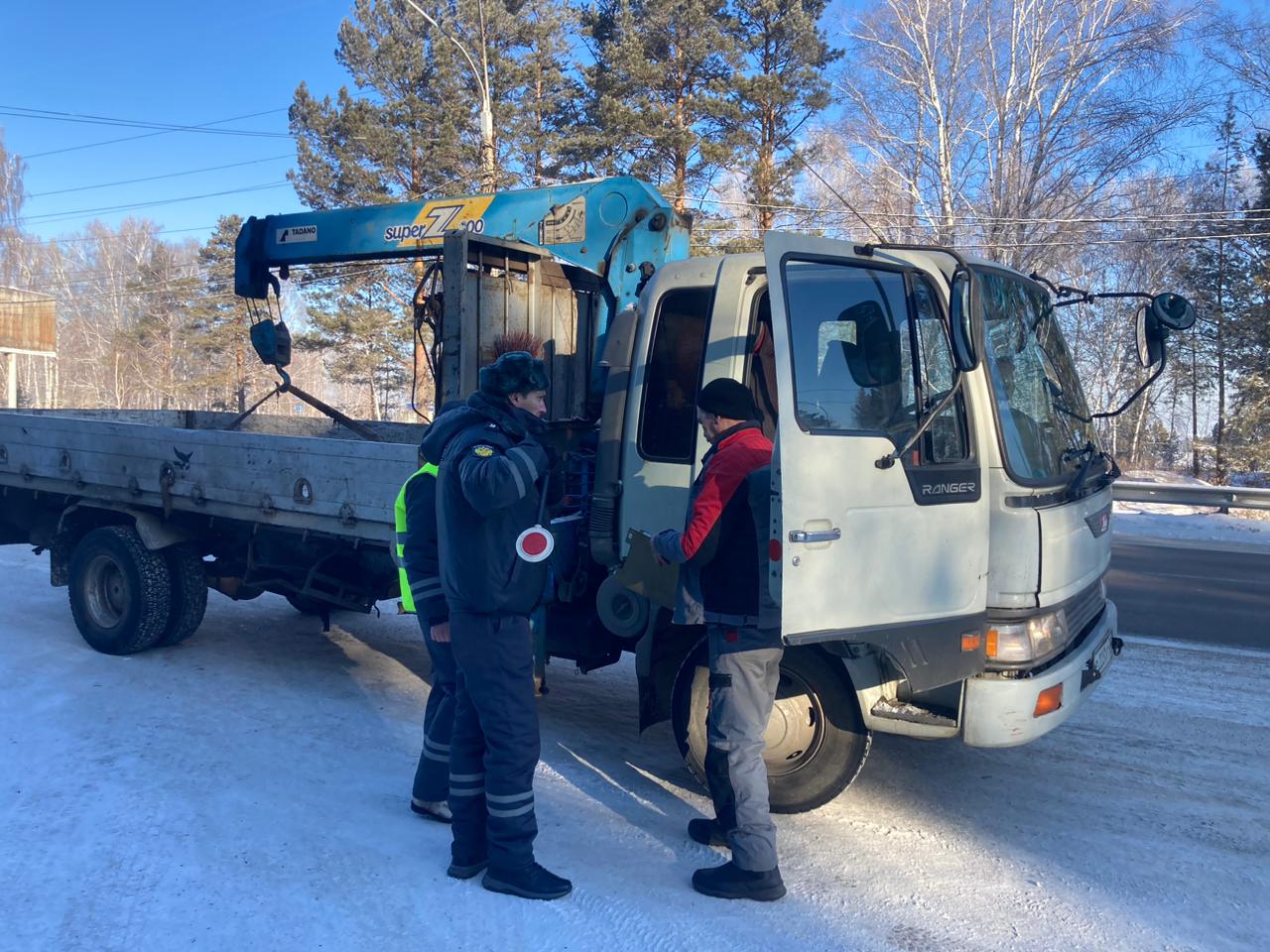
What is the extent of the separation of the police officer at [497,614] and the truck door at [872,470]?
36.8 inches

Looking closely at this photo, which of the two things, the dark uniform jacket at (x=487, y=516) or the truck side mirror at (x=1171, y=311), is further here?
the truck side mirror at (x=1171, y=311)

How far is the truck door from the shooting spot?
3.40 meters

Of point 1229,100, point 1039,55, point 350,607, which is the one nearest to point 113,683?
point 350,607

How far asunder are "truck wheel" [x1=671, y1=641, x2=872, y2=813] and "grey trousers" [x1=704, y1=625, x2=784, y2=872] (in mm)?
424

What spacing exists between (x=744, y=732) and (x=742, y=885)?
540mm

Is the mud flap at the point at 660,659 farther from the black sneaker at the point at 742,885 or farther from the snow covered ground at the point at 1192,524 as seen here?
the snow covered ground at the point at 1192,524

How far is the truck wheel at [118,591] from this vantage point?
6.38m

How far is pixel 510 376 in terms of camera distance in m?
3.53

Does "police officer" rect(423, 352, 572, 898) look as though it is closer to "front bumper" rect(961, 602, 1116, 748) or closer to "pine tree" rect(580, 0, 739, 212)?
"front bumper" rect(961, 602, 1116, 748)

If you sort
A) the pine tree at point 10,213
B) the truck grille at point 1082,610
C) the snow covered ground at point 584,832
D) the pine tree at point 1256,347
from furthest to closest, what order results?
the pine tree at point 10,213 → the pine tree at point 1256,347 → the truck grille at point 1082,610 → the snow covered ground at point 584,832

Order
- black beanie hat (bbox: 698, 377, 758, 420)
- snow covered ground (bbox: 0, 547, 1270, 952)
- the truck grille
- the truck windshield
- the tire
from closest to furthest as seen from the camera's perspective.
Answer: snow covered ground (bbox: 0, 547, 1270, 952)
black beanie hat (bbox: 698, 377, 758, 420)
the truck windshield
the truck grille
the tire

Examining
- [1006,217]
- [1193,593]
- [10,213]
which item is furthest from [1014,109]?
[10,213]

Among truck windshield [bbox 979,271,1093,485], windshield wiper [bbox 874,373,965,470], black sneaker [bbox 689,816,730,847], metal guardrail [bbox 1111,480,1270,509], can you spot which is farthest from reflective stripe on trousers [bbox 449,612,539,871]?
metal guardrail [bbox 1111,480,1270,509]

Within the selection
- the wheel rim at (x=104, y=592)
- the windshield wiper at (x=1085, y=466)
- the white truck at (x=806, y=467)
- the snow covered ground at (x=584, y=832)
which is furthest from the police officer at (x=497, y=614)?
Result: the wheel rim at (x=104, y=592)
